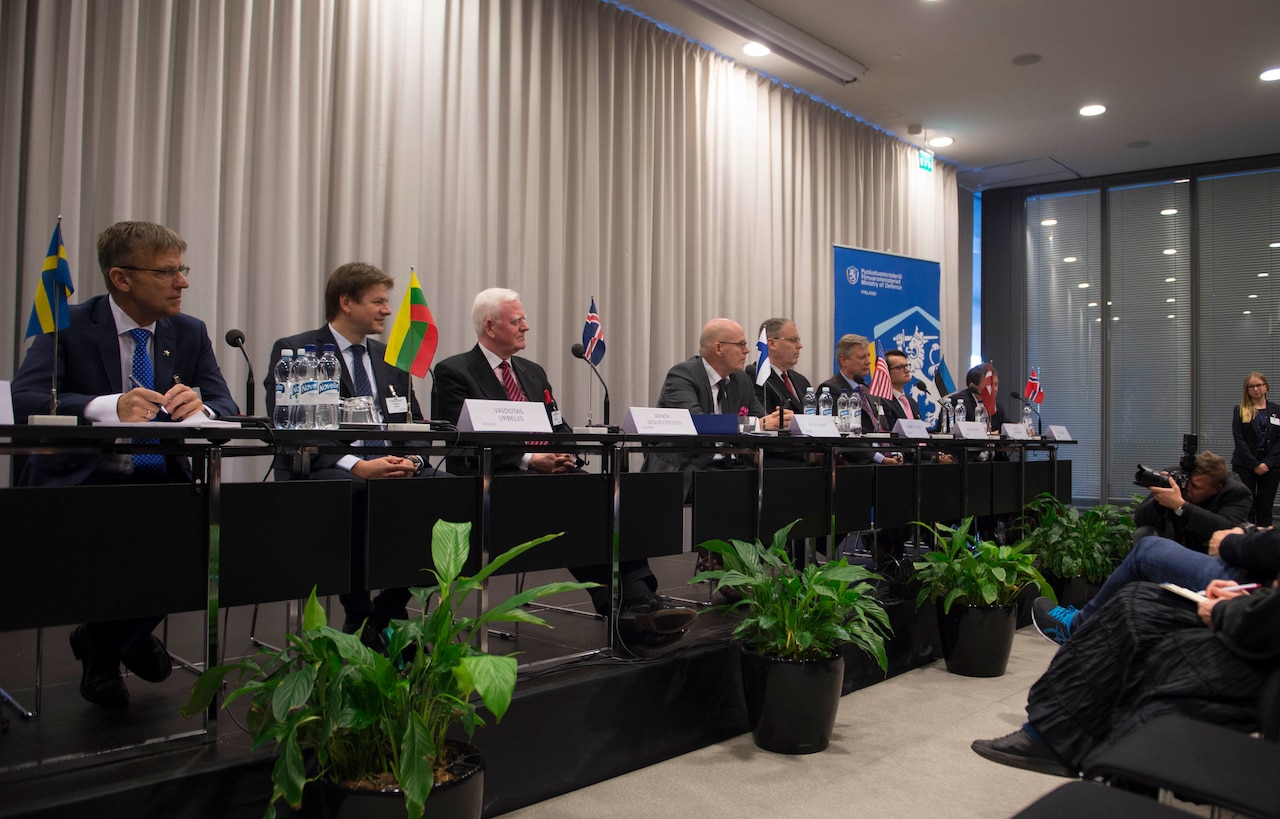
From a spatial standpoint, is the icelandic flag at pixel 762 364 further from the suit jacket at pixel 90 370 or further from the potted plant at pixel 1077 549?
the suit jacket at pixel 90 370

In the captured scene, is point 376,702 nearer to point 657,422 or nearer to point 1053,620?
point 657,422

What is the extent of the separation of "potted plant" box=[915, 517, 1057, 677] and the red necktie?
5.60ft

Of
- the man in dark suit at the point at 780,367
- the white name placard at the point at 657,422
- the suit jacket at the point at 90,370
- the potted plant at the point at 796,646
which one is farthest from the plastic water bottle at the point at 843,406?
the suit jacket at the point at 90,370

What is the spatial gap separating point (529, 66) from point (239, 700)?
13.2 feet

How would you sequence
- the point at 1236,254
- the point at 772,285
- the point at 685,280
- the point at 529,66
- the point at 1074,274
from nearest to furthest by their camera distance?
the point at 529,66 < the point at 685,280 < the point at 772,285 < the point at 1236,254 < the point at 1074,274

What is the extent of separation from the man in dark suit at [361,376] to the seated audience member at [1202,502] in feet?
10.1

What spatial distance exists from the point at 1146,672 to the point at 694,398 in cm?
219

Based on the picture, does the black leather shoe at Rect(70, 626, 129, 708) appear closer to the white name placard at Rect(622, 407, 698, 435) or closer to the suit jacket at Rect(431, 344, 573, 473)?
the suit jacket at Rect(431, 344, 573, 473)

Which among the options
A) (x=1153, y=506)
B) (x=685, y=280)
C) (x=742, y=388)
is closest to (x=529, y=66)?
(x=685, y=280)

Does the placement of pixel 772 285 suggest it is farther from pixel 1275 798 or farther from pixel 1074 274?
pixel 1275 798

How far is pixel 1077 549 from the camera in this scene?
176 inches

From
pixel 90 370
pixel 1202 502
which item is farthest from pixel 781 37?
pixel 90 370

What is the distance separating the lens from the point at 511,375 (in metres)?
3.47

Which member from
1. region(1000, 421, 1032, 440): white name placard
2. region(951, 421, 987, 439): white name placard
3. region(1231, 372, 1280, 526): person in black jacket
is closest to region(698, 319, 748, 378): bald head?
region(951, 421, 987, 439): white name placard
